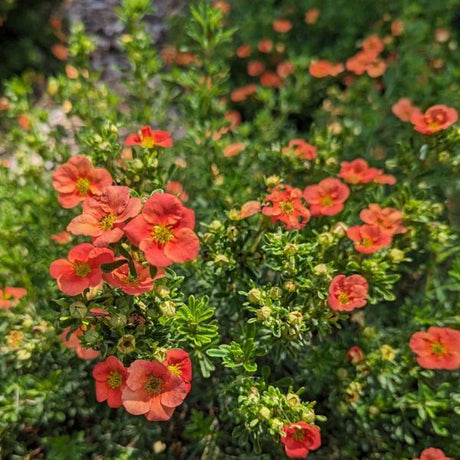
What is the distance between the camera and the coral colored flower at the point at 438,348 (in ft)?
5.84

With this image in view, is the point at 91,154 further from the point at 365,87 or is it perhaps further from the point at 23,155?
the point at 365,87

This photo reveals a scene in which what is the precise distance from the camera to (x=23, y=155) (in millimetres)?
2293

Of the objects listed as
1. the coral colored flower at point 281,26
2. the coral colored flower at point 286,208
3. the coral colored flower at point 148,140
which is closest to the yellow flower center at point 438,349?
the coral colored flower at point 286,208

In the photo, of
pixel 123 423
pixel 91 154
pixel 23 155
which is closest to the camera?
pixel 91 154

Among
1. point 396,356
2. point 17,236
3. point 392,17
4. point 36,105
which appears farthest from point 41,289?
point 392,17

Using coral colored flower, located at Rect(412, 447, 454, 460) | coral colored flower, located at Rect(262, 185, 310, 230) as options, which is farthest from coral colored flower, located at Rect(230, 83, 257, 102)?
coral colored flower, located at Rect(412, 447, 454, 460)

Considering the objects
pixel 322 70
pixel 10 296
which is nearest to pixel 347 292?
pixel 10 296

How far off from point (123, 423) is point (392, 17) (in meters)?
3.68

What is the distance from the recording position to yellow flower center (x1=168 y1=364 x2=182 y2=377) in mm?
1457

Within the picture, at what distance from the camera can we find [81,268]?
1.44m

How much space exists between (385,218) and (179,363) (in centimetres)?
103

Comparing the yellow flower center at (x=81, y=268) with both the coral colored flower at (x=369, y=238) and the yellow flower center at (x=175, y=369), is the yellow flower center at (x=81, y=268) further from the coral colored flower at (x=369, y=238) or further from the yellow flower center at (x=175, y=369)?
the coral colored flower at (x=369, y=238)

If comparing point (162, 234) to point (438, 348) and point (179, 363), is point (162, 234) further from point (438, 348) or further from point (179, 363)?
point (438, 348)

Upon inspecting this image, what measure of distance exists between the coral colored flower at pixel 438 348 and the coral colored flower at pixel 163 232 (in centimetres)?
103
